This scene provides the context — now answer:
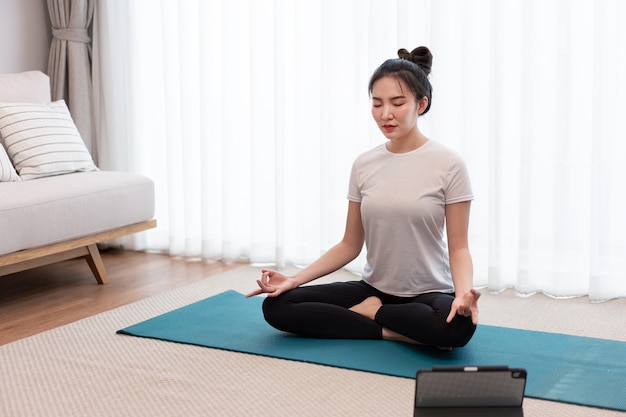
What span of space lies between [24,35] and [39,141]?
924mm

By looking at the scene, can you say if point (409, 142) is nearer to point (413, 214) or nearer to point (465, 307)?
point (413, 214)

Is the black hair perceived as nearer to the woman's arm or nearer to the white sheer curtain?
the woman's arm

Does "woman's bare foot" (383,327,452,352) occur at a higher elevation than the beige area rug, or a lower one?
higher

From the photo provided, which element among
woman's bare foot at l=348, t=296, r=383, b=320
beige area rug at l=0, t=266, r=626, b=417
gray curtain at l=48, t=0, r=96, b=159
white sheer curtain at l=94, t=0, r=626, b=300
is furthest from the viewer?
gray curtain at l=48, t=0, r=96, b=159

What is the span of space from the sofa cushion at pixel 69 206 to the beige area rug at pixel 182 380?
0.44 meters

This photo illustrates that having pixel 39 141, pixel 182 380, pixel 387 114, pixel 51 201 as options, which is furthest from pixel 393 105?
pixel 39 141

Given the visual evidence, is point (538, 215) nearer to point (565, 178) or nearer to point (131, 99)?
point (565, 178)

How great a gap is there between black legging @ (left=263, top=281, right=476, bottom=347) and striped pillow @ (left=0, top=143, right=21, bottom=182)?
1.38 m

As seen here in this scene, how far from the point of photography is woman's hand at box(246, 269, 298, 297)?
2.52m

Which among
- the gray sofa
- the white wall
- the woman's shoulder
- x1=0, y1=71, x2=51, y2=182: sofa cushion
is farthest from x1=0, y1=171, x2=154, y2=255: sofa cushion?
the woman's shoulder

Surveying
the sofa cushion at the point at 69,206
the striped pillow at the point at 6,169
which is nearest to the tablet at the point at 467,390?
the sofa cushion at the point at 69,206

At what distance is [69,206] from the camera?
326cm

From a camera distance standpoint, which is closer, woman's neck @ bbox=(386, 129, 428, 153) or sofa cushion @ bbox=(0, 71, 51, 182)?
woman's neck @ bbox=(386, 129, 428, 153)

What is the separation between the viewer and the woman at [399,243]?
245cm
